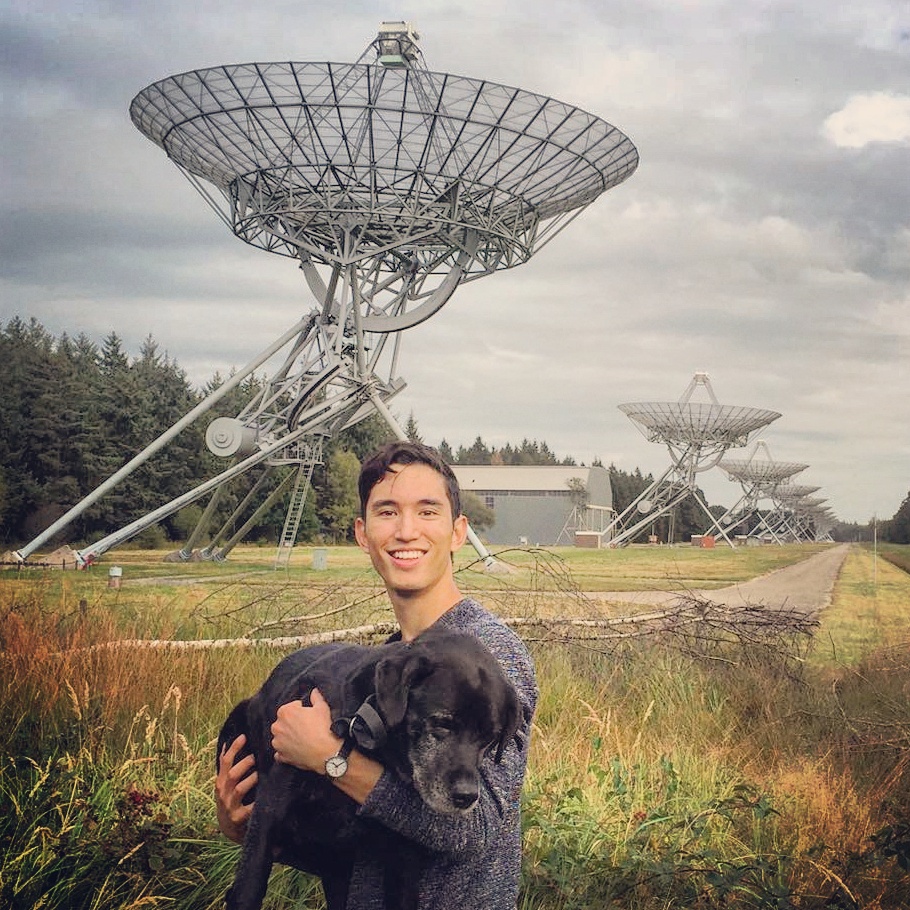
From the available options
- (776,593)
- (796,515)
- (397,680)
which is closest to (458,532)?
(397,680)

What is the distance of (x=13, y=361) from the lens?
897 centimetres

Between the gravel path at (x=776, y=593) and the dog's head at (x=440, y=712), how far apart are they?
19.8ft

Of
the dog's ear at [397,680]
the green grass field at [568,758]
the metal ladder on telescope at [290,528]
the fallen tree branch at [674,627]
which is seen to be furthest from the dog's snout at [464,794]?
the metal ladder on telescope at [290,528]

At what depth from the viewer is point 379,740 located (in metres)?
1.76

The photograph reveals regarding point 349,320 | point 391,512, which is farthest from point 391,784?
point 349,320

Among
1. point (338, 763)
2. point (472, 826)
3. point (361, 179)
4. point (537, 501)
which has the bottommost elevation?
point (472, 826)

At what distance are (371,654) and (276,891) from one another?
2.15 meters

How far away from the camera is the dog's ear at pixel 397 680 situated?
67.2 inches

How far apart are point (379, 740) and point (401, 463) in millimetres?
599

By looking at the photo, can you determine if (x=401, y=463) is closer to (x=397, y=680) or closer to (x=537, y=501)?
(x=397, y=680)

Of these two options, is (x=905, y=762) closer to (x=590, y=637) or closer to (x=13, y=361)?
(x=590, y=637)

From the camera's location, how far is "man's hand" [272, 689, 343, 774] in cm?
178

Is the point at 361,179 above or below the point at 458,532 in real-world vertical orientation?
above

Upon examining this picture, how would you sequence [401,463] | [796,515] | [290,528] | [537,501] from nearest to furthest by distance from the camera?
[401,463] → [290,528] → [537,501] → [796,515]
